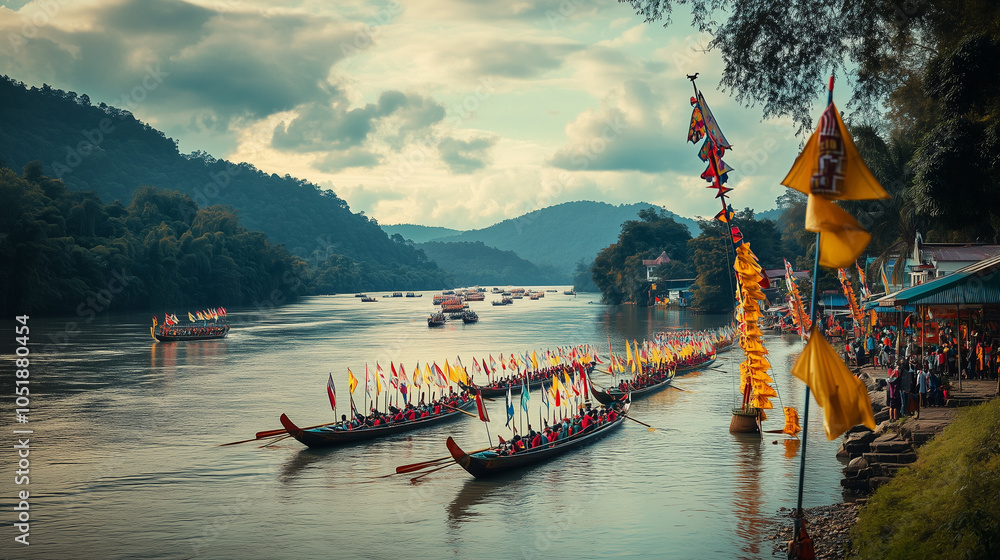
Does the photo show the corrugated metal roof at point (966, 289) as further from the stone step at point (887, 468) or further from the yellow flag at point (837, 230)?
the yellow flag at point (837, 230)

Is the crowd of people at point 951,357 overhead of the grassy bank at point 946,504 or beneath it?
overhead

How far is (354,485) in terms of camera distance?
26.6 m

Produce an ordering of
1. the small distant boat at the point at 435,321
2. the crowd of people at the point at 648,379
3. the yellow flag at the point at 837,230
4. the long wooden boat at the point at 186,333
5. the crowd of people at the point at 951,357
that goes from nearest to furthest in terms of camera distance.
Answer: the yellow flag at the point at 837,230
the crowd of people at the point at 951,357
the crowd of people at the point at 648,379
the long wooden boat at the point at 186,333
the small distant boat at the point at 435,321

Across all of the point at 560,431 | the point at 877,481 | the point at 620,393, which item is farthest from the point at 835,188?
the point at 620,393

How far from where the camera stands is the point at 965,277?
21703mm

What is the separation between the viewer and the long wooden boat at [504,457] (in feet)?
84.1

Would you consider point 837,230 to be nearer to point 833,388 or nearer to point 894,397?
point 833,388

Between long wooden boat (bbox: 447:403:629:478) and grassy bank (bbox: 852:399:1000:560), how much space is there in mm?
12802

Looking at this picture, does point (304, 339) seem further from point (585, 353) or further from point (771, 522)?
point (771, 522)

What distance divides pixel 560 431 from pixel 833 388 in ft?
68.4

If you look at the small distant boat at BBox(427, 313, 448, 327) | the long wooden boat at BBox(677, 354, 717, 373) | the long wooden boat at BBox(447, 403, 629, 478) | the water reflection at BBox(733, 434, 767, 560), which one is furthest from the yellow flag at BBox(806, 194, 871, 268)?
the small distant boat at BBox(427, 313, 448, 327)

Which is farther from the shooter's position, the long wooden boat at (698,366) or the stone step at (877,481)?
the long wooden boat at (698,366)

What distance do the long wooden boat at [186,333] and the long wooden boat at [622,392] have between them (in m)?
52.8

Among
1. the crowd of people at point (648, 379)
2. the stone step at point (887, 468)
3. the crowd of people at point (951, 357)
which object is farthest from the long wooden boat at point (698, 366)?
the stone step at point (887, 468)
